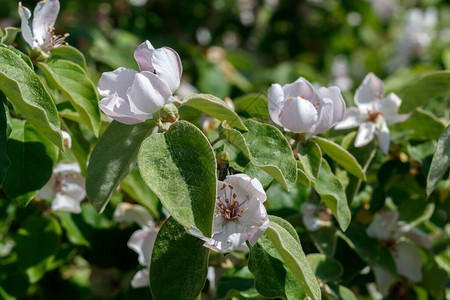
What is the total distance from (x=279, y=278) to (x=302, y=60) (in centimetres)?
275

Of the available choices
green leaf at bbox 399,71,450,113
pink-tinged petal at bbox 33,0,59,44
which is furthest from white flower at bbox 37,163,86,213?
green leaf at bbox 399,71,450,113

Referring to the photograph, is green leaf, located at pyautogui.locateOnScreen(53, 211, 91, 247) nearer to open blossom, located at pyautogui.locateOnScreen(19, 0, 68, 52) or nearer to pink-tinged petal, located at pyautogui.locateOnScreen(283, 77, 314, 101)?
open blossom, located at pyautogui.locateOnScreen(19, 0, 68, 52)

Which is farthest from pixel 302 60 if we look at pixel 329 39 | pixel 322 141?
pixel 322 141

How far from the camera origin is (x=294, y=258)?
949 mm

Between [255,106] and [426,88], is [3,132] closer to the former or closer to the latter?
[255,106]

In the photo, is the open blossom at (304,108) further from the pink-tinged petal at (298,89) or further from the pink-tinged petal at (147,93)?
the pink-tinged petal at (147,93)

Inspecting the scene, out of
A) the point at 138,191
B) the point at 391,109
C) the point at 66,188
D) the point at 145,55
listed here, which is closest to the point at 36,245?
the point at 66,188

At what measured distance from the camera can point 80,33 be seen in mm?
2627

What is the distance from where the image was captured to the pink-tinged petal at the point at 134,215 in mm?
1465

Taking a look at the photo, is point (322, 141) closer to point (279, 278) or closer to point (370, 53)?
point (279, 278)

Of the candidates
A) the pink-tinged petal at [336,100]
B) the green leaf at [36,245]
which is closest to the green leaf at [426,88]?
the pink-tinged petal at [336,100]

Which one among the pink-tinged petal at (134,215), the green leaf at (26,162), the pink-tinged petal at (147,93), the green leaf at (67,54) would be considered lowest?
the pink-tinged petal at (134,215)

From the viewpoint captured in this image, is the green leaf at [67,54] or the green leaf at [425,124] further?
the green leaf at [425,124]

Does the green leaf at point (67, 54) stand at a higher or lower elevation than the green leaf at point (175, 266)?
higher
